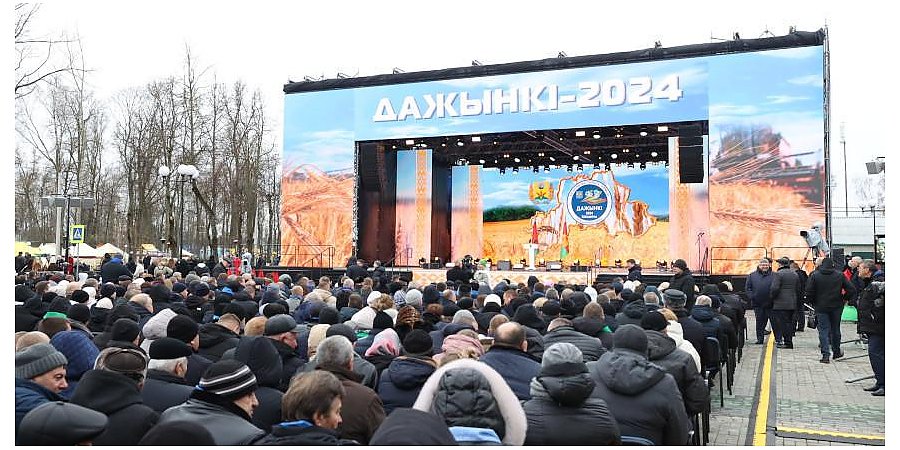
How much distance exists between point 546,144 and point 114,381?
2387 centimetres

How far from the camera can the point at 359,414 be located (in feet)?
11.8

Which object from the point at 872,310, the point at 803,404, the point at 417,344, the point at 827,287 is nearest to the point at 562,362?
the point at 417,344

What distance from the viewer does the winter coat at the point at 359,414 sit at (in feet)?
11.7

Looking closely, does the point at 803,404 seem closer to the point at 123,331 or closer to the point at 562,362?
the point at 562,362

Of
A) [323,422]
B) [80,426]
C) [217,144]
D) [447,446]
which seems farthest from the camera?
[217,144]

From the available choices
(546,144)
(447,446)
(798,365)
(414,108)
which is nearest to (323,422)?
(447,446)

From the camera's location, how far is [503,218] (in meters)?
29.7

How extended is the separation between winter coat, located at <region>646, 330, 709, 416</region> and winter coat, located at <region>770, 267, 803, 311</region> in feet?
25.6

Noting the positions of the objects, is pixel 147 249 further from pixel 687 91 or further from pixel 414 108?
pixel 687 91

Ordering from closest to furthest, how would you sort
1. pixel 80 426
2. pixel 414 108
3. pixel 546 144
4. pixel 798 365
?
pixel 80 426 → pixel 798 365 → pixel 414 108 → pixel 546 144

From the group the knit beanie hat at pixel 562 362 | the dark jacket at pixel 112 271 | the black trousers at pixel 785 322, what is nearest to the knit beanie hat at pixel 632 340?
the knit beanie hat at pixel 562 362

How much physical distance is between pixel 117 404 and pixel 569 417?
208cm

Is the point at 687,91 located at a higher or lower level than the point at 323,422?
higher

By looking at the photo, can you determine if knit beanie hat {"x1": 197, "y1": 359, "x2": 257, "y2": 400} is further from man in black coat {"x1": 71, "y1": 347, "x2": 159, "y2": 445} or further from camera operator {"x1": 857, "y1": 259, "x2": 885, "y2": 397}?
camera operator {"x1": 857, "y1": 259, "x2": 885, "y2": 397}
